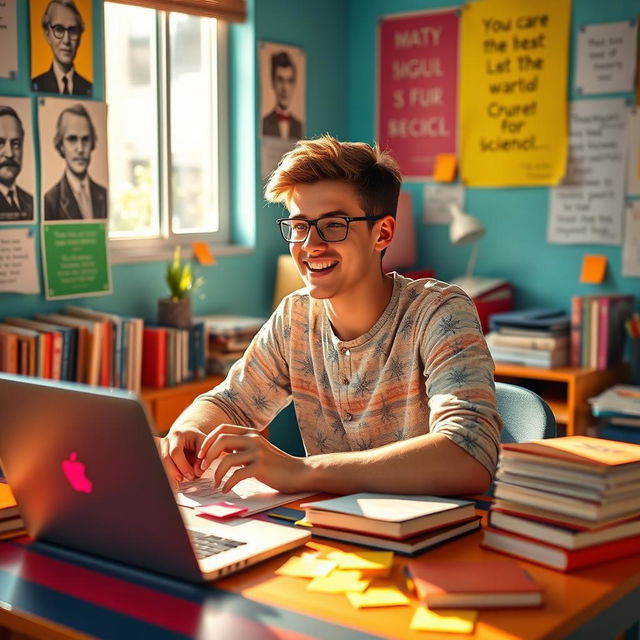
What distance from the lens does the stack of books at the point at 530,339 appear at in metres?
3.53

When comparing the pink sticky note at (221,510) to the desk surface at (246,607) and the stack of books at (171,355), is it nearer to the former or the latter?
the desk surface at (246,607)

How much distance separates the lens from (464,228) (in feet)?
12.6

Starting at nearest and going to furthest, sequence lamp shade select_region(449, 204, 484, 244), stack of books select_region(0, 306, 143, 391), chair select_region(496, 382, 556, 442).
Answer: chair select_region(496, 382, 556, 442) < stack of books select_region(0, 306, 143, 391) < lamp shade select_region(449, 204, 484, 244)

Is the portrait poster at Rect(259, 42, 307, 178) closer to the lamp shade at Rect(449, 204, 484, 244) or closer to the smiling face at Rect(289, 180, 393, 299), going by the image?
the lamp shade at Rect(449, 204, 484, 244)

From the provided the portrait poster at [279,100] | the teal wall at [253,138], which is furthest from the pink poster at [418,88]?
the portrait poster at [279,100]

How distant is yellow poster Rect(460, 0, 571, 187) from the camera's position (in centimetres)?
385

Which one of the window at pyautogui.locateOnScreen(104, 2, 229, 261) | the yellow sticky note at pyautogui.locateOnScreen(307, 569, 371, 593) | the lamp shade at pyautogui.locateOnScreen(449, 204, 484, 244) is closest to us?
the yellow sticky note at pyautogui.locateOnScreen(307, 569, 371, 593)

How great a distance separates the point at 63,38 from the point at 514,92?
1.79 metres

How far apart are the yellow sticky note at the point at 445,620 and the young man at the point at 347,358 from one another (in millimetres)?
464

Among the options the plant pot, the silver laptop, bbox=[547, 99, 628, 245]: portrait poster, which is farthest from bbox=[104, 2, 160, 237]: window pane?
the silver laptop

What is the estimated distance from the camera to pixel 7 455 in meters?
1.45

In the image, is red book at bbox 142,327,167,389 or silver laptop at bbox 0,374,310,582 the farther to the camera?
red book at bbox 142,327,167,389

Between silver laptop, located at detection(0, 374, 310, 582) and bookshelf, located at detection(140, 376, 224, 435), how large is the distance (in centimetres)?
178

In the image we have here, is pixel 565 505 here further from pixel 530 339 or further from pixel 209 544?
pixel 530 339
